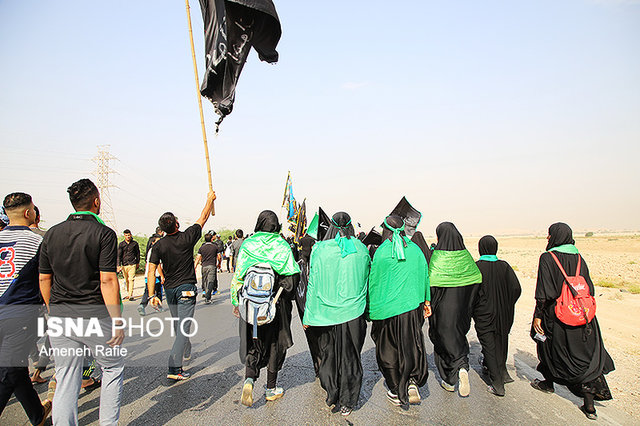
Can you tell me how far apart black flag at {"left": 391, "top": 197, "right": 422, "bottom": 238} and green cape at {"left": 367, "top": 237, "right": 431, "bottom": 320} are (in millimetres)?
543

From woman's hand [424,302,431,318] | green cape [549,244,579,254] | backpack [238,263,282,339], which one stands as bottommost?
woman's hand [424,302,431,318]

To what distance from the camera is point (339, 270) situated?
4258 millimetres

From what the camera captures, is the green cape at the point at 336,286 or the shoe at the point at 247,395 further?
the green cape at the point at 336,286

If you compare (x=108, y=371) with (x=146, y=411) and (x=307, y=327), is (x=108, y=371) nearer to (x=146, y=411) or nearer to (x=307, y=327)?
(x=146, y=411)

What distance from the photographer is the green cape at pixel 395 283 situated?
173 inches

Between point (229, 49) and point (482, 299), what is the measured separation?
4835mm

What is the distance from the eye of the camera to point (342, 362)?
412cm

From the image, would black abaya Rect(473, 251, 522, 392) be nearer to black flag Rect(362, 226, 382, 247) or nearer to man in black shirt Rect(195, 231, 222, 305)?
black flag Rect(362, 226, 382, 247)

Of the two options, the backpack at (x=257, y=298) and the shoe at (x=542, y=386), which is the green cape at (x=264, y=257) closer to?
the backpack at (x=257, y=298)

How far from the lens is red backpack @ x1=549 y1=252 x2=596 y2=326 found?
166 inches

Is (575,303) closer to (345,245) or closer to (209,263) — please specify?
(345,245)

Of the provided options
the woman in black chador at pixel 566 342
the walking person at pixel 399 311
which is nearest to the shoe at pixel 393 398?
the walking person at pixel 399 311

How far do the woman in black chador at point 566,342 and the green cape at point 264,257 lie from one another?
9.54ft

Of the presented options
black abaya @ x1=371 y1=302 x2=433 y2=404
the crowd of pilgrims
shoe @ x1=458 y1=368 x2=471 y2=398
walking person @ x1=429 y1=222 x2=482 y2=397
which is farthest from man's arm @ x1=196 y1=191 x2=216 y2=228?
shoe @ x1=458 y1=368 x2=471 y2=398
